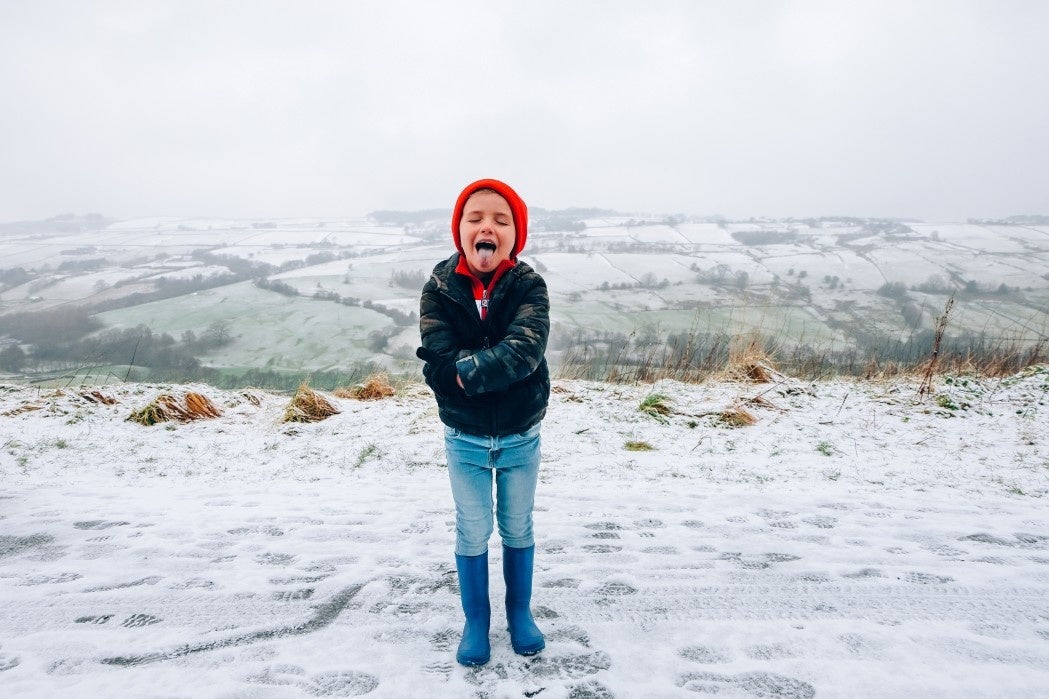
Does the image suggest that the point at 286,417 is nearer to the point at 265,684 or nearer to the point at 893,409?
the point at 265,684

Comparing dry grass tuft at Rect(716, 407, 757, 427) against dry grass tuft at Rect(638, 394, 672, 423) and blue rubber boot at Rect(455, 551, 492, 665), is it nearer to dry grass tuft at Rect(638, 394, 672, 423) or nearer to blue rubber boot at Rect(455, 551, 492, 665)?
dry grass tuft at Rect(638, 394, 672, 423)

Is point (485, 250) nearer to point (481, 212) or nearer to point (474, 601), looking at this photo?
point (481, 212)

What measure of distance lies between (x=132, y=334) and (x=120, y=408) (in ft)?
28.0

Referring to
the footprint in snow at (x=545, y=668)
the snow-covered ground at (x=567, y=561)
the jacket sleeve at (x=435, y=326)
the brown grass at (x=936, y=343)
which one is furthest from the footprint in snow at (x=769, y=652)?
the brown grass at (x=936, y=343)

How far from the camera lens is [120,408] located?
5.82m

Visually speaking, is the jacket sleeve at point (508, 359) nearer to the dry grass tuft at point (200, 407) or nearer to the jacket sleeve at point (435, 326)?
the jacket sleeve at point (435, 326)

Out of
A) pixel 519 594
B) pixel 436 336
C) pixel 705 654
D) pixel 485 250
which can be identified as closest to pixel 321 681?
pixel 519 594

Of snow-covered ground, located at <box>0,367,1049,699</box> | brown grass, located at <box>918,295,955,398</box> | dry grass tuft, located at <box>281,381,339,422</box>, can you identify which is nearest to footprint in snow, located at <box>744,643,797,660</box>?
snow-covered ground, located at <box>0,367,1049,699</box>

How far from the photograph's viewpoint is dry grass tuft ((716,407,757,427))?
528 centimetres

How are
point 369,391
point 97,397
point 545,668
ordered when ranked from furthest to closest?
point 369,391 → point 97,397 → point 545,668

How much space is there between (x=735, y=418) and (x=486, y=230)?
14.5 feet

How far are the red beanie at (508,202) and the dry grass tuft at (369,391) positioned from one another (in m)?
5.18

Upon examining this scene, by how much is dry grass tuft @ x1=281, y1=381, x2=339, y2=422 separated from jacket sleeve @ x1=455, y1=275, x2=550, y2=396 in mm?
4596

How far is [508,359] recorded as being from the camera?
1.69 m
